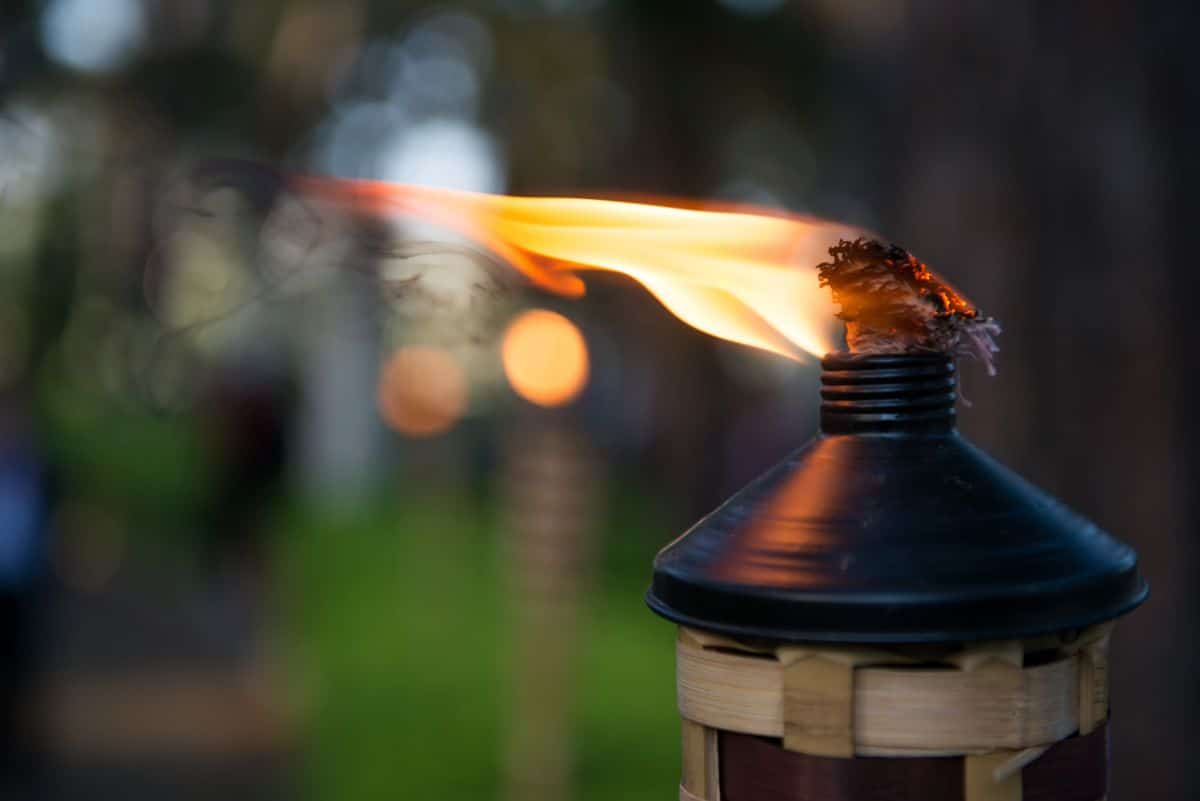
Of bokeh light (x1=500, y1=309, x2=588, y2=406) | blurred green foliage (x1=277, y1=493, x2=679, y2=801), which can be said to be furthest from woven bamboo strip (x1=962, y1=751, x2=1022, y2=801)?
blurred green foliage (x1=277, y1=493, x2=679, y2=801)

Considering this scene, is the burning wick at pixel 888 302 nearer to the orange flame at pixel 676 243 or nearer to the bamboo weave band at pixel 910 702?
the orange flame at pixel 676 243

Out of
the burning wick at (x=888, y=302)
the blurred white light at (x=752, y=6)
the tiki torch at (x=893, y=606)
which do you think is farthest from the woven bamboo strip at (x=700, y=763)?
the blurred white light at (x=752, y=6)

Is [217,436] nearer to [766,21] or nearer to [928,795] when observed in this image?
[766,21]

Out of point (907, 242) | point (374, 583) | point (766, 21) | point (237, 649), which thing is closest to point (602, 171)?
point (766, 21)

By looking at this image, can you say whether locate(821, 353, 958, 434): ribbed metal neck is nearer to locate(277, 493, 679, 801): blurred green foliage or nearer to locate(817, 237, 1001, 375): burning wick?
locate(817, 237, 1001, 375): burning wick

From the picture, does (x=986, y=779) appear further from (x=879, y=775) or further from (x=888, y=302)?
(x=888, y=302)

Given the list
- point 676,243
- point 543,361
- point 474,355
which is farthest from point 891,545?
point 543,361
